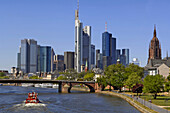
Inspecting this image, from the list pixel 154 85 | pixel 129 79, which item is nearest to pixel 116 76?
pixel 129 79

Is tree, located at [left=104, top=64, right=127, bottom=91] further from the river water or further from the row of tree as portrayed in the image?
the river water

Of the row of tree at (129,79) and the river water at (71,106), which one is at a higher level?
the row of tree at (129,79)

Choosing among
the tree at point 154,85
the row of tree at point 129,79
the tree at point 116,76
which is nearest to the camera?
the tree at point 154,85

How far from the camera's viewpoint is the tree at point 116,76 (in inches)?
5933

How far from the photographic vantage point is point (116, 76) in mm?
156250

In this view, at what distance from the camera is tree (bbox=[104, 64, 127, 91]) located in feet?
494

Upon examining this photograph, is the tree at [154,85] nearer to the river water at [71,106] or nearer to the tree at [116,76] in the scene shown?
the river water at [71,106]

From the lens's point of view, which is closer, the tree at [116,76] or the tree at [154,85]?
the tree at [154,85]

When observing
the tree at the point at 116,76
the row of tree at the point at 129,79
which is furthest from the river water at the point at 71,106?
the tree at the point at 116,76

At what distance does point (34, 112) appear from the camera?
78625mm

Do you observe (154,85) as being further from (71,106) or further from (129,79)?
(129,79)

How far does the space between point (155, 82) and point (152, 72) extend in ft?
222

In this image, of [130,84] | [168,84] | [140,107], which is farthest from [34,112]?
[130,84]

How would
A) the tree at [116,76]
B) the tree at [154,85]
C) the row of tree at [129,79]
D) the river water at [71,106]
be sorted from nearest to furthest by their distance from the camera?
the river water at [71,106] < the tree at [154,85] < the row of tree at [129,79] < the tree at [116,76]
